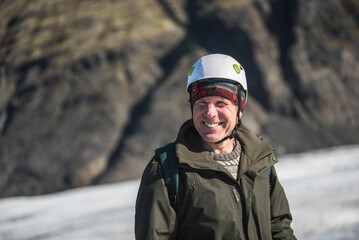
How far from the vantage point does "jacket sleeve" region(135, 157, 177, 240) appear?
2277 mm

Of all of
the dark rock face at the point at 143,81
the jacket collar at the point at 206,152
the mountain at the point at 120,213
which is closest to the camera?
the jacket collar at the point at 206,152

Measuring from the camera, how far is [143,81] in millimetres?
36469

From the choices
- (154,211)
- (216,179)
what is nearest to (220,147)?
(216,179)

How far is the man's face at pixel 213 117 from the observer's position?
268cm

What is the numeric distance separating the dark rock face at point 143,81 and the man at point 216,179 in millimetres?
25041

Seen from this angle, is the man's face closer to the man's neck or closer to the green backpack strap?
the man's neck

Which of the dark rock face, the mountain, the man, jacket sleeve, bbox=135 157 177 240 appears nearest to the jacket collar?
the man

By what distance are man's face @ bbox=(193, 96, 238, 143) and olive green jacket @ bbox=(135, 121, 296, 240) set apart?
0.36 feet

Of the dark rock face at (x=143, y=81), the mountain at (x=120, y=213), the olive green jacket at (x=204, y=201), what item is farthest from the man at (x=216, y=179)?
the dark rock face at (x=143, y=81)

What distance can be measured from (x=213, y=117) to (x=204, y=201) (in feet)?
2.11

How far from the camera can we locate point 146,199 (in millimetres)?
2344

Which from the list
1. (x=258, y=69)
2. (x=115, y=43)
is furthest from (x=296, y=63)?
(x=115, y=43)

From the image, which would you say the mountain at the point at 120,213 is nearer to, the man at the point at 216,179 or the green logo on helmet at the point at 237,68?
the man at the point at 216,179

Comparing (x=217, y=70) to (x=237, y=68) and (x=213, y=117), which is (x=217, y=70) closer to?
(x=237, y=68)
